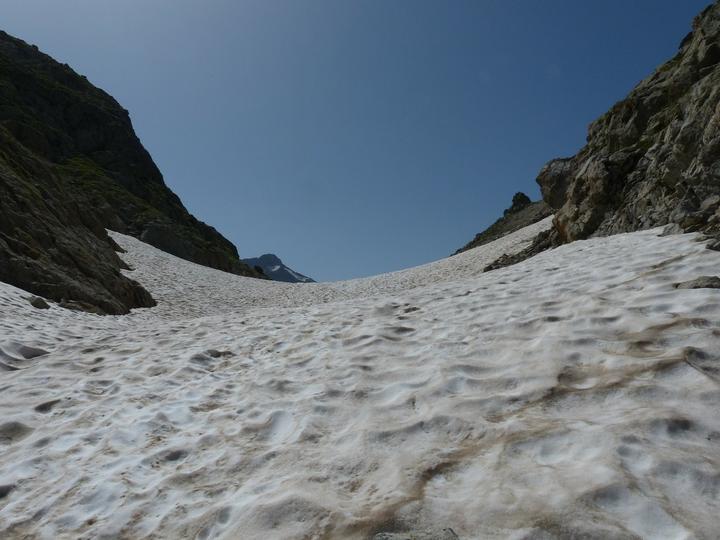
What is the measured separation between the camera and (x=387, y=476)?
10.6 ft

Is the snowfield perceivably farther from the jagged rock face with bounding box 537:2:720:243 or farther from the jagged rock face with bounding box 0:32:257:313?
the jagged rock face with bounding box 0:32:257:313

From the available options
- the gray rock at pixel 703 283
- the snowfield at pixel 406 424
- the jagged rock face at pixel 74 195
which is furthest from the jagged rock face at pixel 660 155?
the jagged rock face at pixel 74 195

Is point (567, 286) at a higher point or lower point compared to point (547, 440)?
higher

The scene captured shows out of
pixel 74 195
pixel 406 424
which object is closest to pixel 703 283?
pixel 406 424

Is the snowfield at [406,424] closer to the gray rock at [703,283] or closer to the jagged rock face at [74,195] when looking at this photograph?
the gray rock at [703,283]

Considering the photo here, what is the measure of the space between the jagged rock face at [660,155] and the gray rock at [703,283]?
3971 mm

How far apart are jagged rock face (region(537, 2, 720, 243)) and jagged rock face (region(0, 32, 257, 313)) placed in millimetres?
16755

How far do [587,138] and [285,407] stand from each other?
24401mm

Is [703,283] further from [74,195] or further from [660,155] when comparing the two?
[74,195]

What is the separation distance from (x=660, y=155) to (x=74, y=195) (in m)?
43.0

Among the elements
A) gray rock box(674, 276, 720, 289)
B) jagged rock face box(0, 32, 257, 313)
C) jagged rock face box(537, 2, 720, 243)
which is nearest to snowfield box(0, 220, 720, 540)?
gray rock box(674, 276, 720, 289)

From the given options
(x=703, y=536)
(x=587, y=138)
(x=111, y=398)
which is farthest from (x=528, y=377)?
(x=587, y=138)

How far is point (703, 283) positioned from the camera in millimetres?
5484

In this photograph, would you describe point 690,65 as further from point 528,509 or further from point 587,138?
point 528,509
